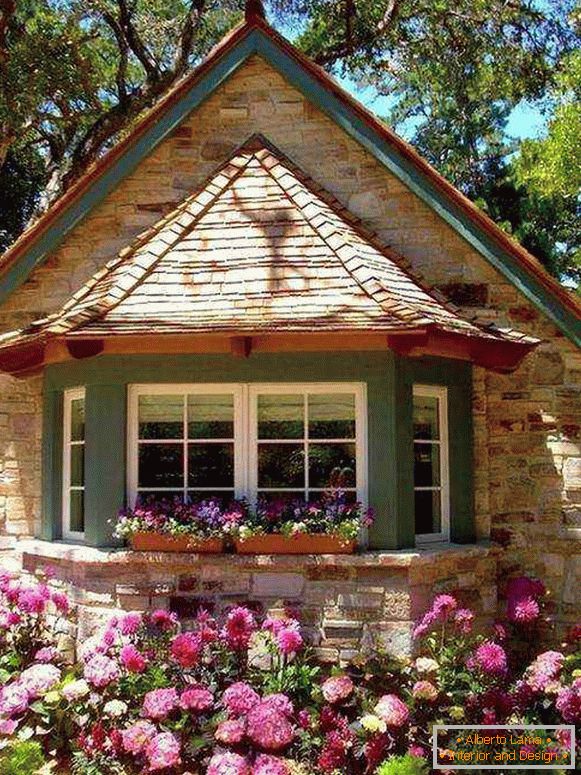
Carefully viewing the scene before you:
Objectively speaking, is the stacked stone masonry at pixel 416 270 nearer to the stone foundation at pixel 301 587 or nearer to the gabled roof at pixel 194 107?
the gabled roof at pixel 194 107

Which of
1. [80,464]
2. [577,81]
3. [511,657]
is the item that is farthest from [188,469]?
[577,81]

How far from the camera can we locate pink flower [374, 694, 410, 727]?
4.74m

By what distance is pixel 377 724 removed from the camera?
4719 millimetres

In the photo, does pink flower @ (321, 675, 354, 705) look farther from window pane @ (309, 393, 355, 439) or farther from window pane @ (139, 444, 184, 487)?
window pane @ (139, 444, 184, 487)

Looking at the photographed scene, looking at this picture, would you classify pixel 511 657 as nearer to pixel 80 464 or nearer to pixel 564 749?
pixel 564 749

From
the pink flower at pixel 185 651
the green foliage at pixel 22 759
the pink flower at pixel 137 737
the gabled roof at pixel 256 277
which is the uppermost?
the gabled roof at pixel 256 277

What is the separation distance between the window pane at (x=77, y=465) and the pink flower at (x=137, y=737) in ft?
10.0

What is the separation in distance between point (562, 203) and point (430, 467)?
1498 centimetres

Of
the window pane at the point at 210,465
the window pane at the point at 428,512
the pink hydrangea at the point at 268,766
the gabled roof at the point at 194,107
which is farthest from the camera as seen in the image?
the gabled roof at the point at 194,107

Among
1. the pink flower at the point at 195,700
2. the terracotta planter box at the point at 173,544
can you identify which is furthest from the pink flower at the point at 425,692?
the terracotta planter box at the point at 173,544

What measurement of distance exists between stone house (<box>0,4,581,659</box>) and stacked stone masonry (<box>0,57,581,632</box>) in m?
0.02

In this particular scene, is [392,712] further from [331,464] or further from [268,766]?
[331,464]

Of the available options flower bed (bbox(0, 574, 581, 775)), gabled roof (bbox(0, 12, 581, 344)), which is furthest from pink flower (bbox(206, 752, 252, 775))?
gabled roof (bbox(0, 12, 581, 344))

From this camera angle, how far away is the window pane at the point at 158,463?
692cm
